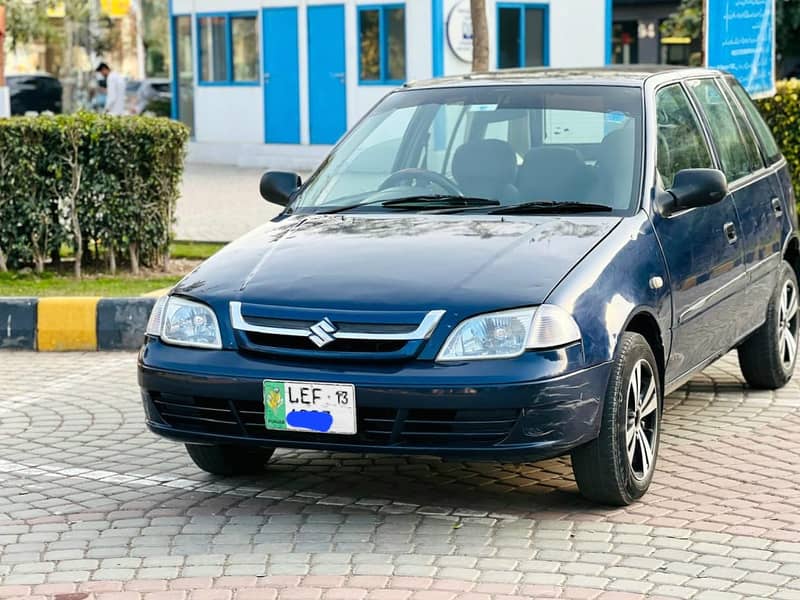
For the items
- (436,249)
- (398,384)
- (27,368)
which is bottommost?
(27,368)

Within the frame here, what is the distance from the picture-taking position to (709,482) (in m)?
6.12

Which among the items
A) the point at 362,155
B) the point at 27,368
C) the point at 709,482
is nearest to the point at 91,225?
the point at 27,368

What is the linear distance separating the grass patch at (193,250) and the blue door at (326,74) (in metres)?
10.6

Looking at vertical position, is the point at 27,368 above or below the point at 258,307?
below

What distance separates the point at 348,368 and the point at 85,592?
116 cm

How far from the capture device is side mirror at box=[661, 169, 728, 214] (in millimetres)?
6199

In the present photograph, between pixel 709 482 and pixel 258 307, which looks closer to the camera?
pixel 258 307

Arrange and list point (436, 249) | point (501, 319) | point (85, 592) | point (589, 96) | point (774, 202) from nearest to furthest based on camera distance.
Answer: point (85, 592) → point (501, 319) → point (436, 249) → point (589, 96) → point (774, 202)

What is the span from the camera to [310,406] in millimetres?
5301

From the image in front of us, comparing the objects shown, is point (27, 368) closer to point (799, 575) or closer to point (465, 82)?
point (465, 82)

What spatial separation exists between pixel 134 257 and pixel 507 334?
679 centimetres

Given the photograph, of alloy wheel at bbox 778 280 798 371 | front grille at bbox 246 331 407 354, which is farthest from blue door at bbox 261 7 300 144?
front grille at bbox 246 331 407 354

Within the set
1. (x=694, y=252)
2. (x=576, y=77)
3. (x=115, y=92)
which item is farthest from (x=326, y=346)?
(x=115, y=92)

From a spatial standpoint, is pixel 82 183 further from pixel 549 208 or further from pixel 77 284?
pixel 549 208
